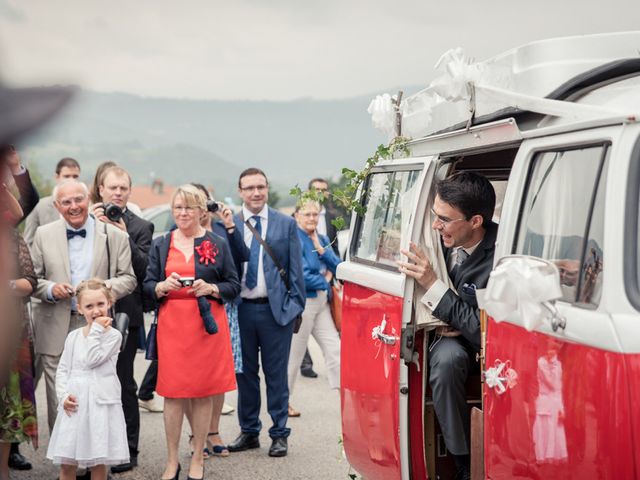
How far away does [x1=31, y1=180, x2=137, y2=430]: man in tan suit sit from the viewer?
6180 millimetres

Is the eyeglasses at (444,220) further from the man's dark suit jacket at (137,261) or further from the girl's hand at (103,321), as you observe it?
the man's dark suit jacket at (137,261)

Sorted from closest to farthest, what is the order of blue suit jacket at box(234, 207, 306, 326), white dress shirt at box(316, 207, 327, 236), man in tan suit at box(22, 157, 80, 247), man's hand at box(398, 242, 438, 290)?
man's hand at box(398, 242, 438, 290) → blue suit jacket at box(234, 207, 306, 326) → man in tan suit at box(22, 157, 80, 247) → white dress shirt at box(316, 207, 327, 236)

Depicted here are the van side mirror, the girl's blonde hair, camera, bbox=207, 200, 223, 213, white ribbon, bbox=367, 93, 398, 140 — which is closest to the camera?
the van side mirror

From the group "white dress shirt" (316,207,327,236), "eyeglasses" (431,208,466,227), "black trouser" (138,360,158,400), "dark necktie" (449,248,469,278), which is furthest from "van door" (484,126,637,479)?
"white dress shirt" (316,207,327,236)

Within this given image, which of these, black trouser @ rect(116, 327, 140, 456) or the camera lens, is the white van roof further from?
black trouser @ rect(116, 327, 140, 456)

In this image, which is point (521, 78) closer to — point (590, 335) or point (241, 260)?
point (590, 335)

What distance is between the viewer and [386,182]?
5.25 meters

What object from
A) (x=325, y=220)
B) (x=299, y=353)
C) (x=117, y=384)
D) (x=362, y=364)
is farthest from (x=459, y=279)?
(x=325, y=220)

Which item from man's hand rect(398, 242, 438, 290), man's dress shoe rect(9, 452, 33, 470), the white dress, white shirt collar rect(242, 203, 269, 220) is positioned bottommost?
man's dress shoe rect(9, 452, 33, 470)

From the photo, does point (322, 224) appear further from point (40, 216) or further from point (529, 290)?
point (529, 290)

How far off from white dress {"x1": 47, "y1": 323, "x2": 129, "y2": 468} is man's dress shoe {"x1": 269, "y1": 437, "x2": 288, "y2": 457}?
1.57m

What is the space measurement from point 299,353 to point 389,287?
11.7 ft

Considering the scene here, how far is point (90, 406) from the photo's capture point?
224 inches

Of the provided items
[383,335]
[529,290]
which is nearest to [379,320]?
[383,335]
